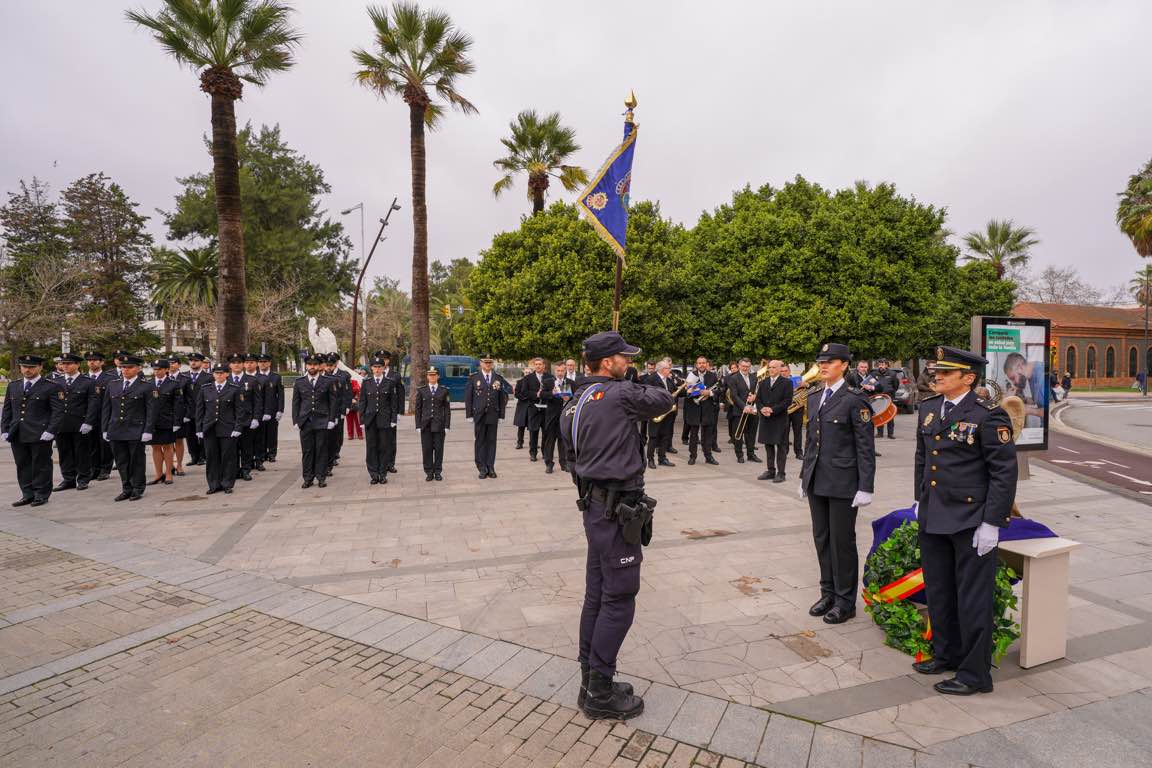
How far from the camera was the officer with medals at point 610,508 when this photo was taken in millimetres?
3330

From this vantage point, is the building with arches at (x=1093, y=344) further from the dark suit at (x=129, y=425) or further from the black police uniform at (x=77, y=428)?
the black police uniform at (x=77, y=428)

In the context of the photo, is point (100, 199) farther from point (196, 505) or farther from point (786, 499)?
point (786, 499)

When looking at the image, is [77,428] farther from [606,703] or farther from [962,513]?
[962,513]

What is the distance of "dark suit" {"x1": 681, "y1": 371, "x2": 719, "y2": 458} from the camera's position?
12062 millimetres

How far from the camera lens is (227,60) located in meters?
13.2

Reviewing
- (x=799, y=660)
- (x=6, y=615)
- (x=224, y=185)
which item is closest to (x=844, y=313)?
(x=799, y=660)

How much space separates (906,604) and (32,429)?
10647mm

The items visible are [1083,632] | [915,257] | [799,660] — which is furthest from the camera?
[915,257]

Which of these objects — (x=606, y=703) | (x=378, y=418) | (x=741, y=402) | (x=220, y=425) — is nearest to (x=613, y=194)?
(x=378, y=418)

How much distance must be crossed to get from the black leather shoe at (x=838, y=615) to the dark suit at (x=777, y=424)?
5591 millimetres

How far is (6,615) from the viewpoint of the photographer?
188 inches

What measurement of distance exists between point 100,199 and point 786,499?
149 feet

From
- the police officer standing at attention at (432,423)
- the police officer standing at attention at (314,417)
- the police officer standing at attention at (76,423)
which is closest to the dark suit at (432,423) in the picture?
the police officer standing at attention at (432,423)

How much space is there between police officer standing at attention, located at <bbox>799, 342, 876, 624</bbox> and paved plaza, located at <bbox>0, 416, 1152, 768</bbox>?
274 mm
